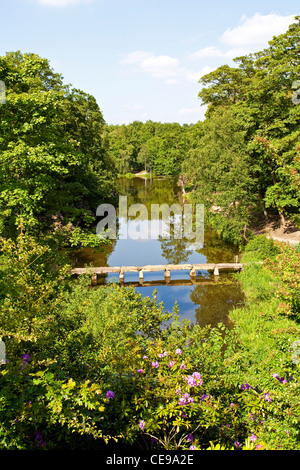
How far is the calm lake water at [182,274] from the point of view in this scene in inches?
539

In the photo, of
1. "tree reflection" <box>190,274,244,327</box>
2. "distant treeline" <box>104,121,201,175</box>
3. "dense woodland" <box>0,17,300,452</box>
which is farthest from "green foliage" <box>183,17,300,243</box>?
"distant treeline" <box>104,121,201,175</box>

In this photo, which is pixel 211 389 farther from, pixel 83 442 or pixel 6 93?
pixel 6 93

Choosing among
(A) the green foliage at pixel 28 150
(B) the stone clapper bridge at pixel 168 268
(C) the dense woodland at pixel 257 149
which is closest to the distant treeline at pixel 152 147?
(C) the dense woodland at pixel 257 149

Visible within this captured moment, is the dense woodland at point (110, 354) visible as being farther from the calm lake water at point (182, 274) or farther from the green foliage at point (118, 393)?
the calm lake water at point (182, 274)

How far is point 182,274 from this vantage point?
18.0 m

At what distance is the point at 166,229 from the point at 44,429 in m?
25.7

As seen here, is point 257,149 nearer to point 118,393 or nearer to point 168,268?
point 168,268

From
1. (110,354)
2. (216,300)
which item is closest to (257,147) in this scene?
(216,300)

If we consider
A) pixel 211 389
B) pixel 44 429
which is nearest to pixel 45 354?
pixel 44 429

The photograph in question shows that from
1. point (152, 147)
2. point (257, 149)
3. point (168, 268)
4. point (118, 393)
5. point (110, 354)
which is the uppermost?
point (152, 147)

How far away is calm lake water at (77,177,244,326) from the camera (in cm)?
1369

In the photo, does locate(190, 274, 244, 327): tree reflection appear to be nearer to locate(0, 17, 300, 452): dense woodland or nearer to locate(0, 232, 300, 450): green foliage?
locate(0, 17, 300, 452): dense woodland

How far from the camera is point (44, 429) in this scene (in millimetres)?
3564
